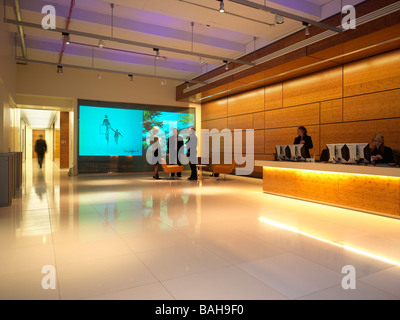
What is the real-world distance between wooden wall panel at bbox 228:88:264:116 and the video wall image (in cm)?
276

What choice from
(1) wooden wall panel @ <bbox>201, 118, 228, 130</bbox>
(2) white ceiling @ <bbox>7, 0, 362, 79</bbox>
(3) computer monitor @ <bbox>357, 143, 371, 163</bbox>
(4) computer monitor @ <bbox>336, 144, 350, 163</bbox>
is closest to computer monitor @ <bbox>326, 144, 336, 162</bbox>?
(4) computer monitor @ <bbox>336, 144, 350, 163</bbox>

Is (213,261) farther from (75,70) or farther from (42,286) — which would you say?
(75,70)

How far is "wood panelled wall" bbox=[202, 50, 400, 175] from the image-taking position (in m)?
6.86

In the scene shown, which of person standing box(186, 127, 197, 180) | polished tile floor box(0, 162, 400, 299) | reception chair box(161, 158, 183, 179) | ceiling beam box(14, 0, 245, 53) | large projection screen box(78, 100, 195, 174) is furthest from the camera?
large projection screen box(78, 100, 195, 174)

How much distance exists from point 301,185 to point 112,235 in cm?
436

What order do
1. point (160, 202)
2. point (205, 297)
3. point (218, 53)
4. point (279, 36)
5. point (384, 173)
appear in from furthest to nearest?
point (218, 53), point (279, 36), point (160, 202), point (384, 173), point (205, 297)

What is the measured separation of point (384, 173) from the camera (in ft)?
16.2

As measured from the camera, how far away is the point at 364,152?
5.40 meters

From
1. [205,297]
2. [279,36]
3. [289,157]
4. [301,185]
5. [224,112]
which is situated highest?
[279,36]

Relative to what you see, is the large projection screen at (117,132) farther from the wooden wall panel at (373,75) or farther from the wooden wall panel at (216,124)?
the wooden wall panel at (373,75)

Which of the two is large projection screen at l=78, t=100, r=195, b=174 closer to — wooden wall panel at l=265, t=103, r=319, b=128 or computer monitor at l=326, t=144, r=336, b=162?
wooden wall panel at l=265, t=103, r=319, b=128

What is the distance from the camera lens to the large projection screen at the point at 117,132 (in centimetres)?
1222

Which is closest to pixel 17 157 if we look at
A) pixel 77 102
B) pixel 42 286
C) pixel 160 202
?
pixel 160 202

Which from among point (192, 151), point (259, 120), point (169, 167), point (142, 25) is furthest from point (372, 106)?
point (169, 167)
